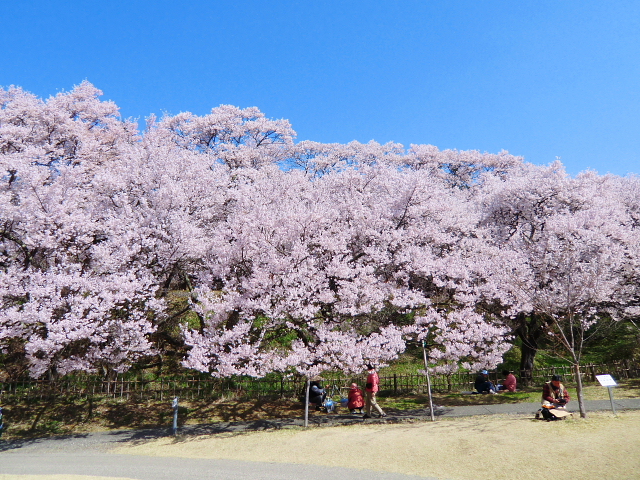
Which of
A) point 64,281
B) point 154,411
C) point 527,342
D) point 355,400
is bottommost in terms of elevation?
point 154,411

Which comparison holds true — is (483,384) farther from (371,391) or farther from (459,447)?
(459,447)

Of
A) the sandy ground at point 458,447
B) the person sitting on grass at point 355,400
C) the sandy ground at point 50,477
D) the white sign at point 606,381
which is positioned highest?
the white sign at point 606,381

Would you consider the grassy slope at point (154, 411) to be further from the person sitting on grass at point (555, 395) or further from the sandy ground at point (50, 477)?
the sandy ground at point (50, 477)

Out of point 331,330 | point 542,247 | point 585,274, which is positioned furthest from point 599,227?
point 331,330

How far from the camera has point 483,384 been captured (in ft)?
55.0

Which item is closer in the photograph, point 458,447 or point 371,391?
point 458,447

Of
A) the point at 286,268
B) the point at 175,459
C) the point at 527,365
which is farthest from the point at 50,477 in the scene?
the point at 527,365

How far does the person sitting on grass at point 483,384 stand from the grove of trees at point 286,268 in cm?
128

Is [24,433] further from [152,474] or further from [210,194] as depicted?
[210,194]

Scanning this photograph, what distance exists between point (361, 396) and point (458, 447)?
5.32 metres

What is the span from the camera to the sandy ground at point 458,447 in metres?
8.31

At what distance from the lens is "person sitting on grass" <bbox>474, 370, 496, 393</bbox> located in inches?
658

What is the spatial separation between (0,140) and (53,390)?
1629 cm

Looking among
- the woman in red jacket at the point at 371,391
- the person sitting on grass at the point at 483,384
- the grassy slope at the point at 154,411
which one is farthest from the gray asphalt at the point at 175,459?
the person sitting on grass at the point at 483,384
